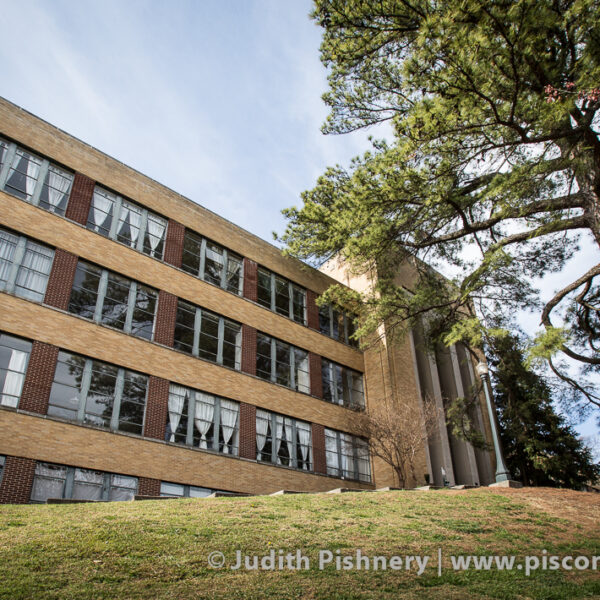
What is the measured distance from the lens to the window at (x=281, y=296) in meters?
23.8

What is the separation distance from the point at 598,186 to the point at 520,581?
9597 millimetres

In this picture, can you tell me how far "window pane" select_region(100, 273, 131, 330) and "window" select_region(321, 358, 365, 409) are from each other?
31.5 feet

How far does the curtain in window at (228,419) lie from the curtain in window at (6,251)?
27.0 ft

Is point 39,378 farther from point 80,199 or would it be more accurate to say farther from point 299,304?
point 299,304

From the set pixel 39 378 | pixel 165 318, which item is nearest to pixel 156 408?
pixel 165 318

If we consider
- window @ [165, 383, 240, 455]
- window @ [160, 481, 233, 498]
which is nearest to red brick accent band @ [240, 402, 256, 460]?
window @ [165, 383, 240, 455]

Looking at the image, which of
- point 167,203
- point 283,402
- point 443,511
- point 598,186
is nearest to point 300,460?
point 283,402

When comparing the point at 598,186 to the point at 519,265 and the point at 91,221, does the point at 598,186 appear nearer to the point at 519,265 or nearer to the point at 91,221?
the point at 519,265

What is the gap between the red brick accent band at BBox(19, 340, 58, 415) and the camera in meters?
14.9

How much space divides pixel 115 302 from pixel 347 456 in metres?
11.4

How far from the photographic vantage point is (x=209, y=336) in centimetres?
2061

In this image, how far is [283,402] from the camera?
21719 millimetres

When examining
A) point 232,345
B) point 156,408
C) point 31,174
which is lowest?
point 156,408

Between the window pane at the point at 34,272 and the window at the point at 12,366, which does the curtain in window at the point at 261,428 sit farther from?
the window pane at the point at 34,272
